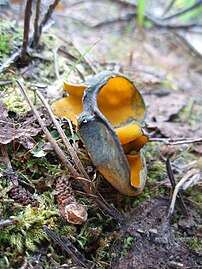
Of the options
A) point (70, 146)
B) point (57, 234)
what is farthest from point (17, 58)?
point (57, 234)

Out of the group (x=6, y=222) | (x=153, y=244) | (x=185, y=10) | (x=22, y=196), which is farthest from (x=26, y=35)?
(x=185, y=10)

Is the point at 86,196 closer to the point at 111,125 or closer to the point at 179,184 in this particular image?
the point at 111,125

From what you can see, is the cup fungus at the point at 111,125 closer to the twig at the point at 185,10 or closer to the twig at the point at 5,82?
the twig at the point at 5,82

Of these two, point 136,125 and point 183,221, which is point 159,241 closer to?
point 183,221

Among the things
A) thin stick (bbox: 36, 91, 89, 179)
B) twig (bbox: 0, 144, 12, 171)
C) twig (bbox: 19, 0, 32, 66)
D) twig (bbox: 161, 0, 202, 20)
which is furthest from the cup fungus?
twig (bbox: 161, 0, 202, 20)

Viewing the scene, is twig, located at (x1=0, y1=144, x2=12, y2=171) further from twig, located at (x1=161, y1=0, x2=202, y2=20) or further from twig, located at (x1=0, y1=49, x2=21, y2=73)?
twig, located at (x1=161, y1=0, x2=202, y2=20)

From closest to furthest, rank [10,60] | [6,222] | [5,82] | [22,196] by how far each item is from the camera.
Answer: [6,222], [22,196], [5,82], [10,60]

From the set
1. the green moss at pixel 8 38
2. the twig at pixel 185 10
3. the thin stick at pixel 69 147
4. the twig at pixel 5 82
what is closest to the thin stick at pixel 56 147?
the thin stick at pixel 69 147
